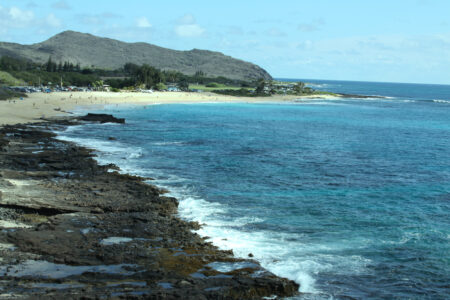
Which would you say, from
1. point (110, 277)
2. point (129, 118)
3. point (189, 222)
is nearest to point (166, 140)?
point (129, 118)

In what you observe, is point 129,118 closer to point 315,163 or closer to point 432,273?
point 315,163

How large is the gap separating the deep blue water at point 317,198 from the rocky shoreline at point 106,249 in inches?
59.0

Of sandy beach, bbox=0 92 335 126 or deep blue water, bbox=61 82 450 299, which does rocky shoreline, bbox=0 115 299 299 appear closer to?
deep blue water, bbox=61 82 450 299

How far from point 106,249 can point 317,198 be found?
14.4 m

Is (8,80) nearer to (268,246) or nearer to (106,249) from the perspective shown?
(106,249)

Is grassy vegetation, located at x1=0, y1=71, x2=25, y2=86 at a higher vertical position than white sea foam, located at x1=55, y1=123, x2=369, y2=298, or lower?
higher

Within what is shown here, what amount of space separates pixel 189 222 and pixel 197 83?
599 feet

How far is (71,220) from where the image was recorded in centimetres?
1952

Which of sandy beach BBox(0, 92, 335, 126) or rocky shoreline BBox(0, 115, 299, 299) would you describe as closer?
rocky shoreline BBox(0, 115, 299, 299)

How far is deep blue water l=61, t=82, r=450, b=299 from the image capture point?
1692 centimetres

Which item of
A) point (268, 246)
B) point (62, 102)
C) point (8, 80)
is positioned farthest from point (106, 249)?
point (8, 80)

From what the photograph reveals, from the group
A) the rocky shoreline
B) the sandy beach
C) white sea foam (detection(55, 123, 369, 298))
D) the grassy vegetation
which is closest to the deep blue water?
white sea foam (detection(55, 123, 369, 298))

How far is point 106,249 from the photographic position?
54.4 feet

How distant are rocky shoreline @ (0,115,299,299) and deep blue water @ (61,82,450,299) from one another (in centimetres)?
150
